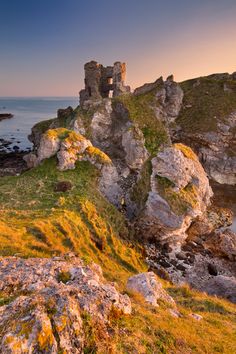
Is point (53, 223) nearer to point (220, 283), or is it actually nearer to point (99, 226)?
point (99, 226)

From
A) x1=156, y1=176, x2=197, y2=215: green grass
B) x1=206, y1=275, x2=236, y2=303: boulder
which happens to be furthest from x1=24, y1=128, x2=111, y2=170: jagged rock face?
x1=206, y1=275, x2=236, y2=303: boulder

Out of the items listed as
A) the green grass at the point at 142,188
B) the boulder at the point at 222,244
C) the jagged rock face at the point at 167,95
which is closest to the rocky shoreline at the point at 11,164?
the green grass at the point at 142,188

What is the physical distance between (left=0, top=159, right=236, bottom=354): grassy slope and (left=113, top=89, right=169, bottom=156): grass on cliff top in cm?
2835

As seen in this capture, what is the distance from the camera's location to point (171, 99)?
2886 inches

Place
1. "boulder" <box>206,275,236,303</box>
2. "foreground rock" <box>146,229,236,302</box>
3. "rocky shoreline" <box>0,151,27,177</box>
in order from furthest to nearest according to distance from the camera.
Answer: "rocky shoreline" <box>0,151,27,177</box>
"foreground rock" <box>146,229,236,302</box>
"boulder" <box>206,275,236,303</box>

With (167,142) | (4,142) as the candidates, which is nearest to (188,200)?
(167,142)

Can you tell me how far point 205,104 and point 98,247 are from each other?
64.6 m

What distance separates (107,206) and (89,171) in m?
7.30

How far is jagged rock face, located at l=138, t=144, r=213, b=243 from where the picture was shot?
104 feet

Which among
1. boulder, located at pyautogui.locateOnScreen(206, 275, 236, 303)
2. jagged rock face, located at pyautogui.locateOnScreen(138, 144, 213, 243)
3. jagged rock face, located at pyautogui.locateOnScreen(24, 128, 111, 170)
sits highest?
jagged rock face, located at pyautogui.locateOnScreen(24, 128, 111, 170)

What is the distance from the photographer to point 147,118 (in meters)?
65.8

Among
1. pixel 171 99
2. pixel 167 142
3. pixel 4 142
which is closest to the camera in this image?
pixel 167 142

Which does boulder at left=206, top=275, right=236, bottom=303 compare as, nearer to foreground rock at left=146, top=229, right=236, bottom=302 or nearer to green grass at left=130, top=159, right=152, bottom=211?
foreground rock at left=146, top=229, right=236, bottom=302

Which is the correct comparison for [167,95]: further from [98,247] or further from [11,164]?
[98,247]
